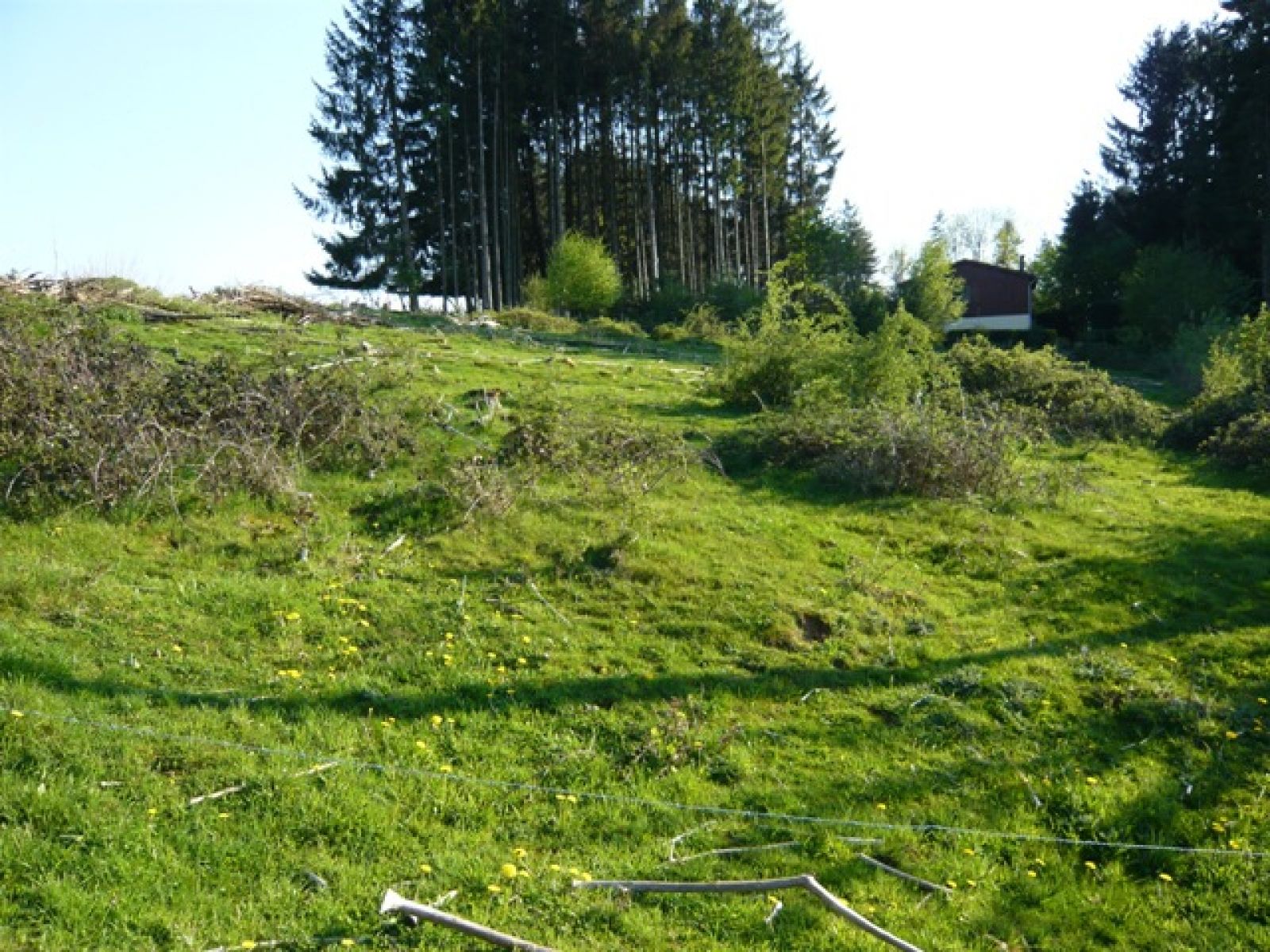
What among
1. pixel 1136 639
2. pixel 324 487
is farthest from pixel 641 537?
pixel 1136 639

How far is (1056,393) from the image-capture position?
60.1 feet

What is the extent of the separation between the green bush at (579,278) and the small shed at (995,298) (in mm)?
21803

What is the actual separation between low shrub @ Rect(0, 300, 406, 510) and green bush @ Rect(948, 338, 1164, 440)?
10526 millimetres

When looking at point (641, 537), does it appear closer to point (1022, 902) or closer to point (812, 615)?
point (812, 615)

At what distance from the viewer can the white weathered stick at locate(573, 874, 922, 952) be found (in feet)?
13.9

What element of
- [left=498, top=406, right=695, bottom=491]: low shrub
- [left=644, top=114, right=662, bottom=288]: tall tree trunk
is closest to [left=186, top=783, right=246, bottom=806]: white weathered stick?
[left=498, top=406, right=695, bottom=491]: low shrub

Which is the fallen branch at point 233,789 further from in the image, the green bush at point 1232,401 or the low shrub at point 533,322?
the low shrub at point 533,322

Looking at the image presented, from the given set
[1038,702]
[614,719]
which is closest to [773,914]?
[614,719]

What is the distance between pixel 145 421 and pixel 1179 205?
49.1 m

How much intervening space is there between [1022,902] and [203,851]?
3.91 m

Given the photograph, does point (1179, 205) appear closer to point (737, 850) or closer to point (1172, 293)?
point (1172, 293)

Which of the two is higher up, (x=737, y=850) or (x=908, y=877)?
(x=737, y=850)

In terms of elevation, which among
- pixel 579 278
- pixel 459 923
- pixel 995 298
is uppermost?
pixel 995 298

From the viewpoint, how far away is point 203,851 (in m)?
4.46
